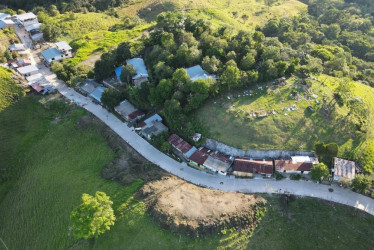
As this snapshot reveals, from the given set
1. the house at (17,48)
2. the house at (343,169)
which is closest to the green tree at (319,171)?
the house at (343,169)

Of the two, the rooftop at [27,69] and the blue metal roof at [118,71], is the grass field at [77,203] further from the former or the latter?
the blue metal roof at [118,71]

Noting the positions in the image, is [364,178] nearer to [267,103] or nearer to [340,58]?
[267,103]

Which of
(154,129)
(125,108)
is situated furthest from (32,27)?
(154,129)

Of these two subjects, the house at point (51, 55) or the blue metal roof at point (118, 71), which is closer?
the blue metal roof at point (118, 71)

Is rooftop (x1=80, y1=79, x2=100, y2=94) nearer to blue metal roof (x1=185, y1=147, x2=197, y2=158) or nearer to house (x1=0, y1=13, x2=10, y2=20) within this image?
blue metal roof (x1=185, y1=147, x2=197, y2=158)

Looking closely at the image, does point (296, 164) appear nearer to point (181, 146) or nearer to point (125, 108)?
point (181, 146)

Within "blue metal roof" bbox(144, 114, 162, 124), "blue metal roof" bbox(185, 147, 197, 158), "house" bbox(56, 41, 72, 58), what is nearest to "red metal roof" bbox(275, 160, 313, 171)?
"blue metal roof" bbox(185, 147, 197, 158)
